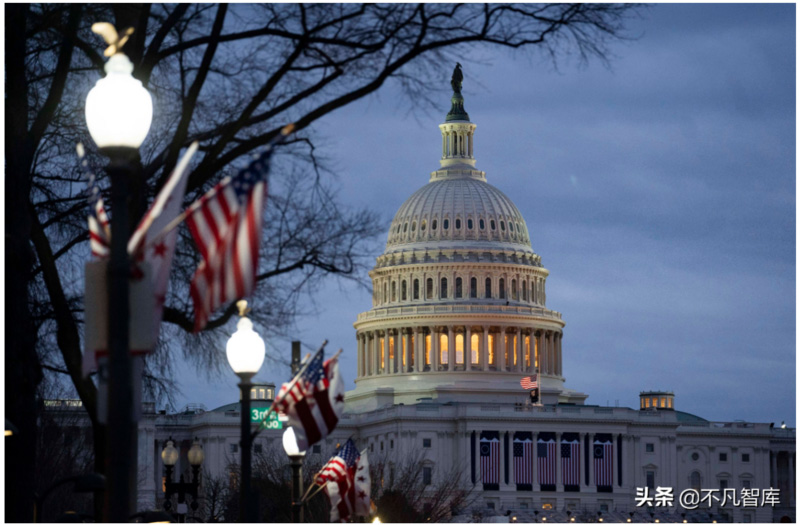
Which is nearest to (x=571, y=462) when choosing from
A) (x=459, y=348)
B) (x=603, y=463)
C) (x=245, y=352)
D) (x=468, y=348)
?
(x=603, y=463)

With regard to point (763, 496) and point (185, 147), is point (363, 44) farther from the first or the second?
point (763, 496)

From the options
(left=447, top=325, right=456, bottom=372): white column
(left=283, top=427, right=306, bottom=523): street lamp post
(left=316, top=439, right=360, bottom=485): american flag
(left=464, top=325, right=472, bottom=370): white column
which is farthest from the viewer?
(left=447, top=325, right=456, bottom=372): white column

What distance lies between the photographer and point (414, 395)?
196 meters

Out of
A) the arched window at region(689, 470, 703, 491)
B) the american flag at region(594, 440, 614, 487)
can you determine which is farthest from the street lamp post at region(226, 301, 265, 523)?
the arched window at region(689, 470, 703, 491)

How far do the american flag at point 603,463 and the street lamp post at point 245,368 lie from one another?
162834 mm

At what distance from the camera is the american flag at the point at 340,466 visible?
118ft

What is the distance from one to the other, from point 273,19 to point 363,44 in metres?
1.24

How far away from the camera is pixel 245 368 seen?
75.3 ft

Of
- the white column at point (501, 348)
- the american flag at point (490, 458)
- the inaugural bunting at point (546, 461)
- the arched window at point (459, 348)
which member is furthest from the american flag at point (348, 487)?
the arched window at point (459, 348)

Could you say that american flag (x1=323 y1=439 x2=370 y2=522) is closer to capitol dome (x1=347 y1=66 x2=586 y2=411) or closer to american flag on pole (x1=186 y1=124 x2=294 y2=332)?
american flag on pole (x1=186 y1=124 x2=294 y2=332)

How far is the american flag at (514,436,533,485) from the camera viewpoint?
183m

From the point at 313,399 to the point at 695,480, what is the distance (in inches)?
6942

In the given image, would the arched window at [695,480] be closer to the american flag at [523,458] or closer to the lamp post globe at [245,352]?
the american flag at [523,458]

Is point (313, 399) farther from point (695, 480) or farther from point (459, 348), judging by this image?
point (695, 480)
